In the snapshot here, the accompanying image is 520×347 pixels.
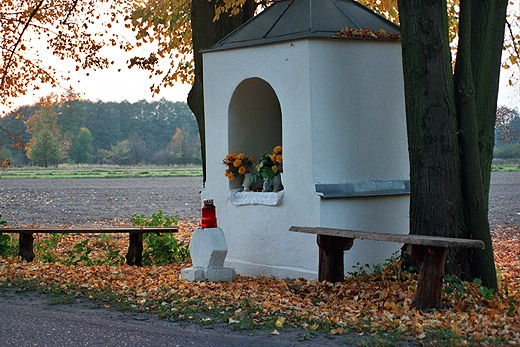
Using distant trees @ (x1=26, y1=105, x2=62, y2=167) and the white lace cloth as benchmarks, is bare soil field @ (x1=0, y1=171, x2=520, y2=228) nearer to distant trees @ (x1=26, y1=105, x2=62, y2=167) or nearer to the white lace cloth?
the white lace cloth

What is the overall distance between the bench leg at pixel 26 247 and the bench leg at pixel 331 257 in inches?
221

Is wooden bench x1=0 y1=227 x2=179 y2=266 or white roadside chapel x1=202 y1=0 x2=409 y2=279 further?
wooden bench x1=0 y1=227 x2=179 y2=266

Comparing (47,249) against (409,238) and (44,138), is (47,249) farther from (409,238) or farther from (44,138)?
(44,138)

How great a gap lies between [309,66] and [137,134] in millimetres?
88577

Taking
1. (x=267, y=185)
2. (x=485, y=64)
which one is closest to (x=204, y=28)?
(x=267, y=185)

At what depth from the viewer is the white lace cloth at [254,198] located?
1033cm

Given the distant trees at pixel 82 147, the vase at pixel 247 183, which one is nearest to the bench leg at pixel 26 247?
the vase at pixel 247 183

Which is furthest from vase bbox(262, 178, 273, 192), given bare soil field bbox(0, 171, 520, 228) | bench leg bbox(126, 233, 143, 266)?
bare soil field bbox(0, 171, 520, 228)

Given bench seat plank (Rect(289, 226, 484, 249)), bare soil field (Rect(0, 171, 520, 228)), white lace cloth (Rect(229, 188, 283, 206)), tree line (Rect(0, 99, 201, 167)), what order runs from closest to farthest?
bench seat plank (Rect(289, 226, 484, 249)) < white lace cloth (Rect(229, 188, 283, 206)) < bare soil field (Rect(0, 171, 520, 228)) < tree line (Rect(0, 99, 201, 167))

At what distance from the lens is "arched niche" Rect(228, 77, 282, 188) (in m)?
11.2

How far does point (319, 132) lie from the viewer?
984cm

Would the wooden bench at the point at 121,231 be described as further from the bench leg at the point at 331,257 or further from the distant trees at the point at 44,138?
the distant trees at the point at 44,138

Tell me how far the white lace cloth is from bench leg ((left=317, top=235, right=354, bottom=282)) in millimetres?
1286

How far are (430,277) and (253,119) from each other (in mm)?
4673
